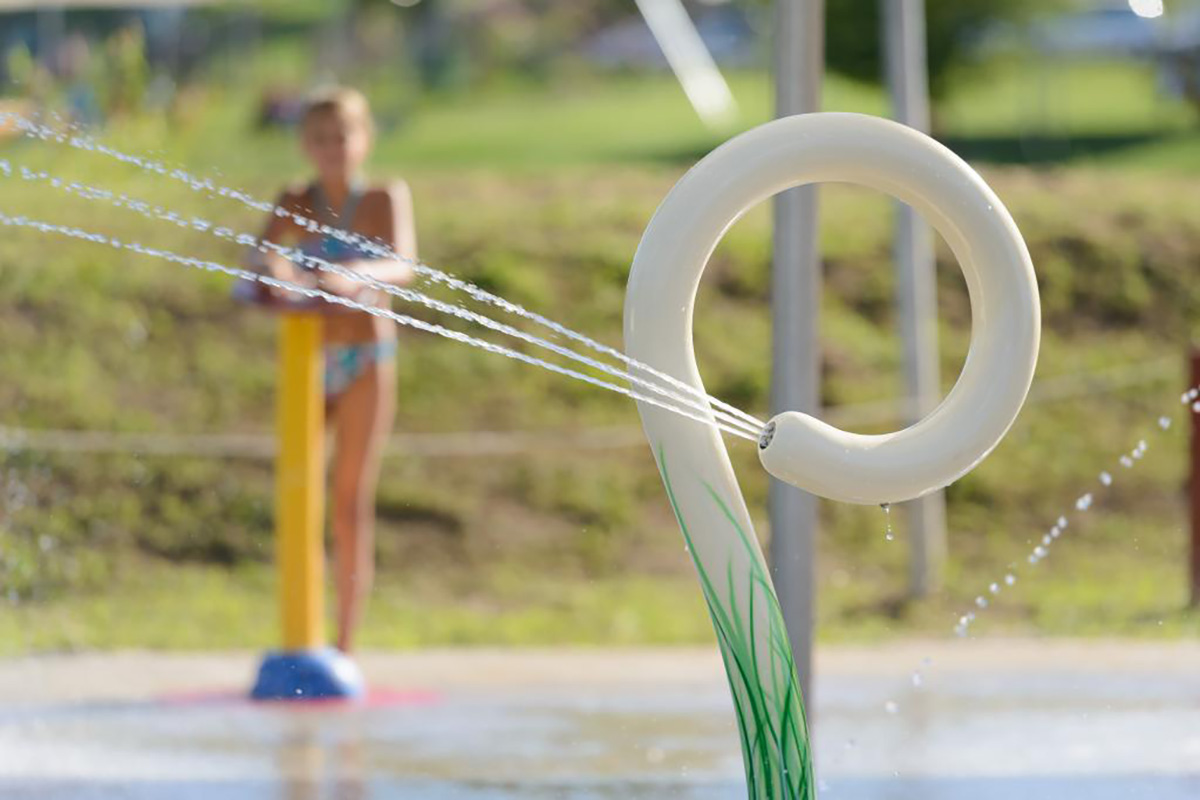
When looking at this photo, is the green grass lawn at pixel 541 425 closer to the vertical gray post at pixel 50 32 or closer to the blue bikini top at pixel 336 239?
the blue bikini top at pixel 336 239

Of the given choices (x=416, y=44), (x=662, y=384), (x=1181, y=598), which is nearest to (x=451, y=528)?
(x=1181, y=598)

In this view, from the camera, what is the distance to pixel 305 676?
6012mm

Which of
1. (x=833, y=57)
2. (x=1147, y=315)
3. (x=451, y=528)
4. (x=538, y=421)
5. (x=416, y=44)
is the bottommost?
(x=451, y=528)

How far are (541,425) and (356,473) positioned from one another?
417cm

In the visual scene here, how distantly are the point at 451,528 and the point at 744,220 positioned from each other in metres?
4.01

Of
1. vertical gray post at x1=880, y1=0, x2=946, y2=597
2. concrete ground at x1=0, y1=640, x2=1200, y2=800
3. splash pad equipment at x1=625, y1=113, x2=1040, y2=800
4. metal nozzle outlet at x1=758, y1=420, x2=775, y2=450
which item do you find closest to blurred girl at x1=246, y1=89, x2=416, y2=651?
concrete ground at x1=0, y1=640, x2=1200, y2=800

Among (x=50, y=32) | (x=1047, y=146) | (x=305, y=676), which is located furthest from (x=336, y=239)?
(x=50, y=32)

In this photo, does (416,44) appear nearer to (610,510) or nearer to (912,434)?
(610,510)

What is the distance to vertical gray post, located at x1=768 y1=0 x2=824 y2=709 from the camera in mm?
4309

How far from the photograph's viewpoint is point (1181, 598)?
8.19m

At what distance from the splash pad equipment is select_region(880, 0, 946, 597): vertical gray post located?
4.65 meters

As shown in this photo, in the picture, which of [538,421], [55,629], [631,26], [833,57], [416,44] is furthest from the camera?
[631,26]

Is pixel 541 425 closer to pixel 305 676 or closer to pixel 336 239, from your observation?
pixel 336 239

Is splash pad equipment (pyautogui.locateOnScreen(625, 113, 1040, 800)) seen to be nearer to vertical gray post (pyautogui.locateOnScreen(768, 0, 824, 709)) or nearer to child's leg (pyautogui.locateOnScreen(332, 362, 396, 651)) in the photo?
vertical gray post (pyautogui.locateOnScreen(768, 0, 824, 709))
